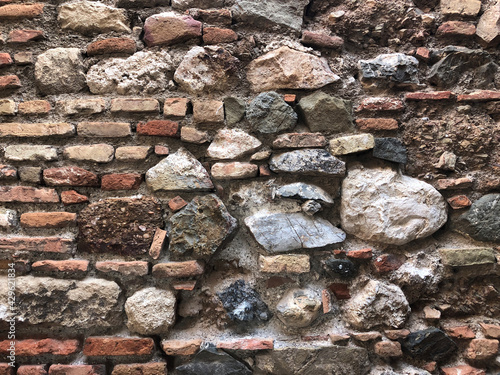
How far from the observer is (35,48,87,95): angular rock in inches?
51.5

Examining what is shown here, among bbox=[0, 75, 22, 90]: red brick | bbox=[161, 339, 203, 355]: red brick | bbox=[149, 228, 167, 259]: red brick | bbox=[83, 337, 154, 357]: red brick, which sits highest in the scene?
bbox=[0, 75, 22, 90]: red brick

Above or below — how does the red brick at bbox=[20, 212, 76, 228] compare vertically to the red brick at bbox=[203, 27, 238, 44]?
below

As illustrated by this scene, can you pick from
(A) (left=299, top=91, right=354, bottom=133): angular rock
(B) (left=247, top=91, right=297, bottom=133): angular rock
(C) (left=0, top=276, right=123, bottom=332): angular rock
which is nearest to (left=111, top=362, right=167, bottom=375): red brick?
(C) (left=0, top=276, right=123, bottom=332): angular rock

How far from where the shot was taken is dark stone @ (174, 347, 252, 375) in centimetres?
114

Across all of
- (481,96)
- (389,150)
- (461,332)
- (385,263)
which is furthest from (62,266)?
(481,96)

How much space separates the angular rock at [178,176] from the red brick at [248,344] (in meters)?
0.54

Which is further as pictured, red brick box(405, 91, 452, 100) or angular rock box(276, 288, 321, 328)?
red brick box(405, 91, 452, 100)

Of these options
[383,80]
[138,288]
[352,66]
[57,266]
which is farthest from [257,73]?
[57,266]

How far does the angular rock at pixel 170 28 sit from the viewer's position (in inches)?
51.6

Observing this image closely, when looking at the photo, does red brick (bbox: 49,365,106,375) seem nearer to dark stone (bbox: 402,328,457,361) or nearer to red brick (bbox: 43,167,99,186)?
red brick (bbox: 43,167,99,186)

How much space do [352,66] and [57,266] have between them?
1.34 m

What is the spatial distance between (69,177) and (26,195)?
168mm

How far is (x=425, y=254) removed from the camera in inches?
48.9

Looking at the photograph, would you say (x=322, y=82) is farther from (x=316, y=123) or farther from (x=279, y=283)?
(x=279, y=283)
